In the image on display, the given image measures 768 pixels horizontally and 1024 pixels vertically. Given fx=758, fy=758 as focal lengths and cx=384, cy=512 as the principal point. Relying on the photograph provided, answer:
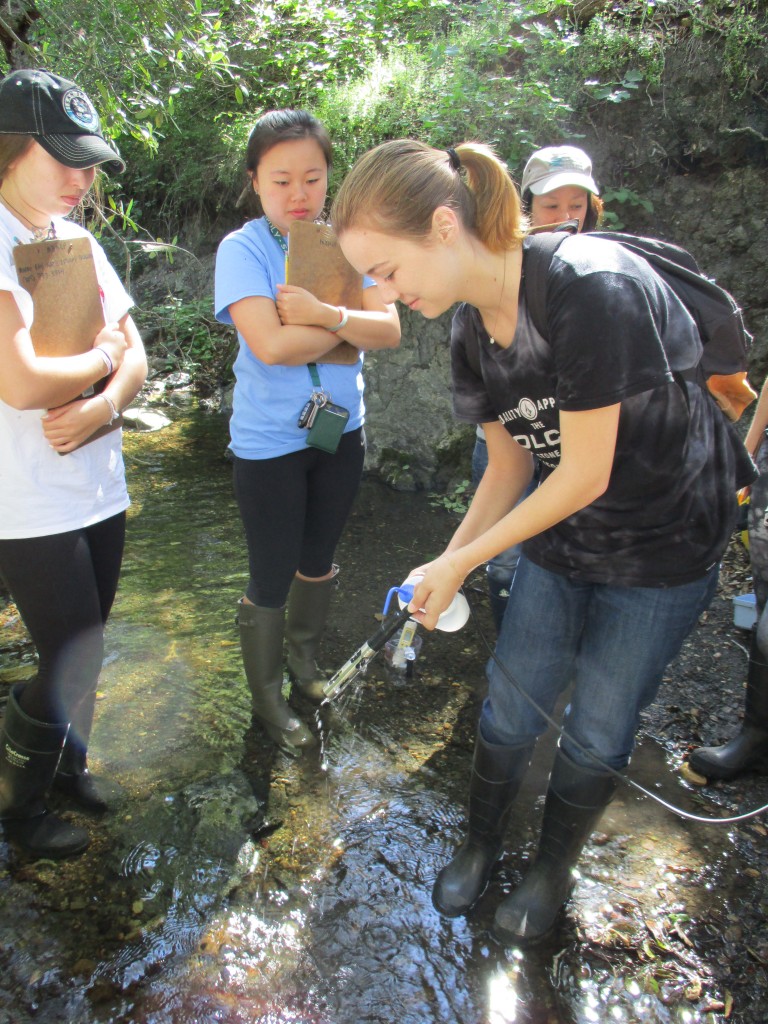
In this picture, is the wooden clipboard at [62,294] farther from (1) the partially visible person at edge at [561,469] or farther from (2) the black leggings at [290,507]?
(1) the partially visible person at edge at [561,469]

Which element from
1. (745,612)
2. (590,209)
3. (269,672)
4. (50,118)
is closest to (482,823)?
(269,672)

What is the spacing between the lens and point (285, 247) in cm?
247

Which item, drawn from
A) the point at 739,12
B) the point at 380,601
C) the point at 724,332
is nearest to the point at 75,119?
the point at 724,332

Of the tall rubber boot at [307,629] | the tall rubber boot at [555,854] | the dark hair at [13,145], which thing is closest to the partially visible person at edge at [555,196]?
the tall rubber boot at [307,629]

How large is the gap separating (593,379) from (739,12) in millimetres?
5313

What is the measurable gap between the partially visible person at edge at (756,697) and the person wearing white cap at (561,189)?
954mm

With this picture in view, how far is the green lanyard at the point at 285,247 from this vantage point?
2463mm

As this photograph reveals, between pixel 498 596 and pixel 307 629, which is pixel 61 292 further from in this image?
pixel 498 596

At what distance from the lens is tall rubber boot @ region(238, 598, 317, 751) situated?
2.61 m

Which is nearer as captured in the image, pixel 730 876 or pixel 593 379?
pixel 593 379

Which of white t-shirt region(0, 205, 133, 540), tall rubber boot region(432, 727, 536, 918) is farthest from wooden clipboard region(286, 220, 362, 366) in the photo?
tall rubber boot region(432, 727, 536, 918)

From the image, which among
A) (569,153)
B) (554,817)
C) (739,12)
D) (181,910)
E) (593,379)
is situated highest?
(739,12)

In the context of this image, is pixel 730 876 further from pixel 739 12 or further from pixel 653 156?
pixel 739 12

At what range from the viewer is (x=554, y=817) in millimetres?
1972
